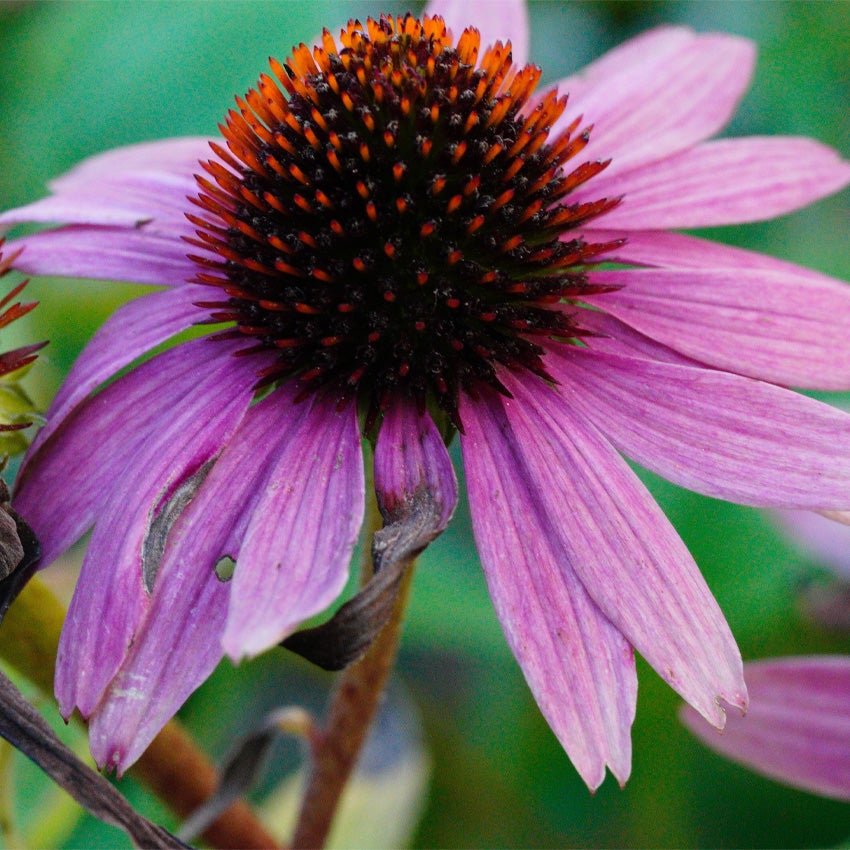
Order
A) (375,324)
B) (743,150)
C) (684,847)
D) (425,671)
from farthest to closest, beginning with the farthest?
1. (425,671)
2. (684,847)
3. (743,150)
4. (375,324)

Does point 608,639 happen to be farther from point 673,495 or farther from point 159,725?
point 673,495

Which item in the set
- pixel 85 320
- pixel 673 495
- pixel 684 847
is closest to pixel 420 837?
pixel 684 847

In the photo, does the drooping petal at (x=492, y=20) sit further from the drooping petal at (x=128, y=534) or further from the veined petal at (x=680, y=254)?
the drooping petal at (x=128, y=534)

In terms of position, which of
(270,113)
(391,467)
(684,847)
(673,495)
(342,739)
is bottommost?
(684,847)

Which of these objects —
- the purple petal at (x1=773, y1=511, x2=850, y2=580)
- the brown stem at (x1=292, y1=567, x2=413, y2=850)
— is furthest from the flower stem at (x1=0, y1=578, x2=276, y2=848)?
the purple petal at (x1=773, y1=511, x2=850, y2=580)

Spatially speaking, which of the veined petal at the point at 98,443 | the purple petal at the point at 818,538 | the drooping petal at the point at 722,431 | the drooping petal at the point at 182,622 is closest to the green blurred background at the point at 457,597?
the purple petal at the point at 818,538

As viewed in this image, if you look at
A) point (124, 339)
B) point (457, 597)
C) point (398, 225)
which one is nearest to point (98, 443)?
point (124, 339)
